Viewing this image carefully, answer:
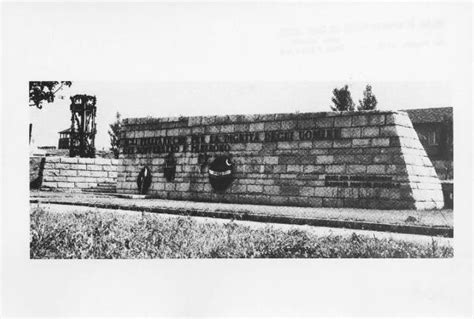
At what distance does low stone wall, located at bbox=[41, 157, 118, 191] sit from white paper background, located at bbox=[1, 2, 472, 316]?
536 cm

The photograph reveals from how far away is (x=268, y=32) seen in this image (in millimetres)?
7266

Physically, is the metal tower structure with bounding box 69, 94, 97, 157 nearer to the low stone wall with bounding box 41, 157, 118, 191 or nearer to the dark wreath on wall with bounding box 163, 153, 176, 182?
the low stone wall with bounding box 41, 157, 118, 191

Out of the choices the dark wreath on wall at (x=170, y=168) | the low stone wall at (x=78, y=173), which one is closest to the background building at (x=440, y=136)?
the dark wreath on wall at (x=170, y=168)

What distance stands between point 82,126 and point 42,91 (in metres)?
4.28

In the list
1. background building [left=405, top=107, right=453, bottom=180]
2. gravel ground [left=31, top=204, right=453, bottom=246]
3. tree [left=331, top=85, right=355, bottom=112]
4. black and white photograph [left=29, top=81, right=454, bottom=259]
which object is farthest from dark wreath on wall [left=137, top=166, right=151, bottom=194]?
background building [left=405, top=107, right=453, bottom=180]

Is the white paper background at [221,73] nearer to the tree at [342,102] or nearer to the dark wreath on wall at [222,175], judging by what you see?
the tree at [342,102]

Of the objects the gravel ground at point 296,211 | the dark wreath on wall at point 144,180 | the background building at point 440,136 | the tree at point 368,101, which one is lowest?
the gravel ground at point 296,211

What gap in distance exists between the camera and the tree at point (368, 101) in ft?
26.7

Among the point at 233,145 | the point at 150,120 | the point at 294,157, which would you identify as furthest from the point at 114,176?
the point at 294,157

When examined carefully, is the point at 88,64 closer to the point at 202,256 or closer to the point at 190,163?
the point at 202,256

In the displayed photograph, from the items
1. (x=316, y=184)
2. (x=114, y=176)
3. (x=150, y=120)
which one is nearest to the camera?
(x=316, y=184)

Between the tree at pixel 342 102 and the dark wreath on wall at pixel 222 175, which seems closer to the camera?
the tree at pixel 342 102

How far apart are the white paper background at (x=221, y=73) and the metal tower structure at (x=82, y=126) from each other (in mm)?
1066

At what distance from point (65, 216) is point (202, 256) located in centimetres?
212
